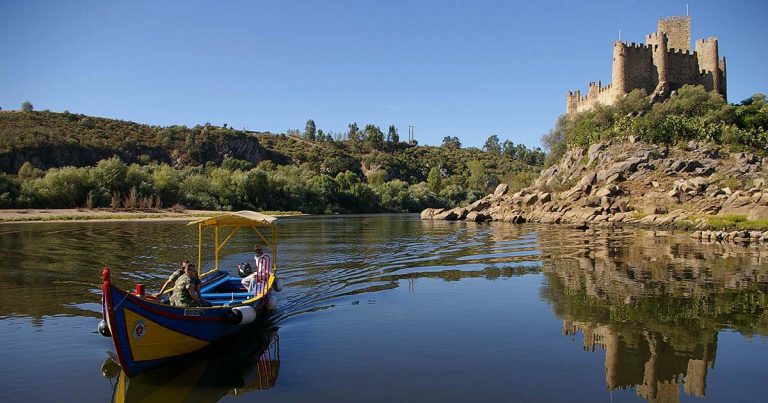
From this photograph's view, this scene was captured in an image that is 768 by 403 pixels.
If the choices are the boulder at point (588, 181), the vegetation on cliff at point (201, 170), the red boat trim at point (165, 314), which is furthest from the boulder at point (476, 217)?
the red boat trim at point (165, 314)

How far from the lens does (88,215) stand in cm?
5753

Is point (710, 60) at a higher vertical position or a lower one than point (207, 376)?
higher

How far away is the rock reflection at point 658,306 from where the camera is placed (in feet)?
32.4

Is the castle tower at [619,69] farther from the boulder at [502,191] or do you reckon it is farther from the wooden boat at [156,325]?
the wooden boat at [156,325]

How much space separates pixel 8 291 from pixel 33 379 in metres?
9.93

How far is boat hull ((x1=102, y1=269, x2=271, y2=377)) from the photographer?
9250mm

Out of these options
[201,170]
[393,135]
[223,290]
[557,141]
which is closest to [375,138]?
[393,135]

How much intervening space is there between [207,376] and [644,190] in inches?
2082

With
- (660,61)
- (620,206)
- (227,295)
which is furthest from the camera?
(660,61)

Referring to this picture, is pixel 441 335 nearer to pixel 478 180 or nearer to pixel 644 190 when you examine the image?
pixel 644 190

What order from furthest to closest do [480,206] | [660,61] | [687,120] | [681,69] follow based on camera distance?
[480,206] → [681,69] → [660,61] → [687,120]

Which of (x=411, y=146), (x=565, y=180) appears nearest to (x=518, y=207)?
(x=565, y=180)

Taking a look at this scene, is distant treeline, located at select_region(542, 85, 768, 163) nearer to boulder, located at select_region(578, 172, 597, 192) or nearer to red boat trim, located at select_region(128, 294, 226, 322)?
boulder, located at select_region(578, 172, 597, 192)

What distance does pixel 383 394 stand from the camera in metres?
8.80
